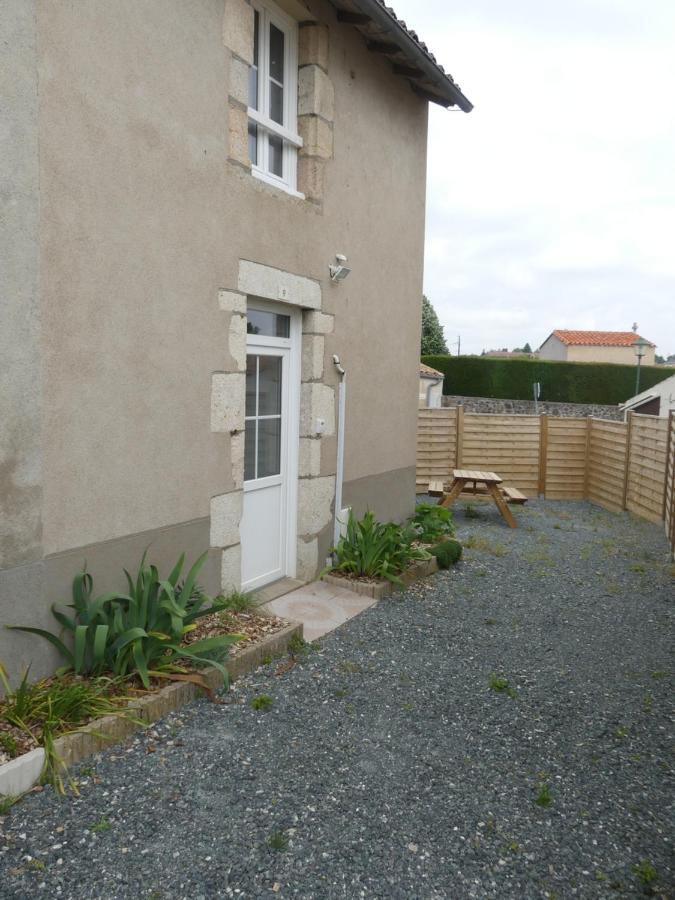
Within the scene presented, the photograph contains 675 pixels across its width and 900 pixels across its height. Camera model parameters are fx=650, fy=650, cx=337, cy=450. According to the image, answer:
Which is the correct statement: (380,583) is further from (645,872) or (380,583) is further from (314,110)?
(314,110)

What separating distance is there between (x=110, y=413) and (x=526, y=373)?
28461 mm

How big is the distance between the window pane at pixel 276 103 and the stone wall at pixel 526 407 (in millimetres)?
24413

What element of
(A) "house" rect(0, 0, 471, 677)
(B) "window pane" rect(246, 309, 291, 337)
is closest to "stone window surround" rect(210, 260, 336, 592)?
(A) "house" rect(0, 0, 471, 677)

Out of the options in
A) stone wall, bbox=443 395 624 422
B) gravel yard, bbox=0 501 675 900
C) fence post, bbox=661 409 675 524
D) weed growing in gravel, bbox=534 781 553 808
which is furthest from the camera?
stone wall, bbox=443 395 624 422

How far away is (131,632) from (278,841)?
4.38ft

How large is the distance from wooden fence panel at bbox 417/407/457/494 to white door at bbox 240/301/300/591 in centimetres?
617

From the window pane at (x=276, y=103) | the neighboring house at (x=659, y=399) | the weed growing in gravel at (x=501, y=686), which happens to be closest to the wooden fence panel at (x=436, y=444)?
the window pane at (x=276, y=103)

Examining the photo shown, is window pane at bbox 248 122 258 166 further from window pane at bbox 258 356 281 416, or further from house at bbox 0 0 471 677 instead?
window pane at bbox 258 356 281 416

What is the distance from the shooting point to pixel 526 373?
3019 centimetres

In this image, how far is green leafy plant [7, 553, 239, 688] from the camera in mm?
3455

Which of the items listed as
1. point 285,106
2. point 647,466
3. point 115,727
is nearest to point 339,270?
point 285,106

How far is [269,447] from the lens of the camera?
5.62 m

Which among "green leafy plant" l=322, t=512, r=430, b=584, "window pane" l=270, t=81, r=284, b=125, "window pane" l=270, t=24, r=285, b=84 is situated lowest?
"green leafy plant" l=322, t=512, r=430, b=584

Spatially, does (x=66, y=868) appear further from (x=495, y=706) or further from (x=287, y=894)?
→ (x=495, y=706)
